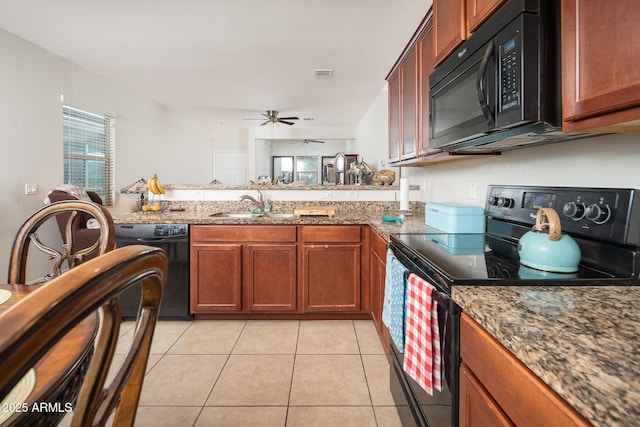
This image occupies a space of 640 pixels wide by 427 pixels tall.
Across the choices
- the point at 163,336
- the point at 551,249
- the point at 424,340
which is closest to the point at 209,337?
the point at 163,336

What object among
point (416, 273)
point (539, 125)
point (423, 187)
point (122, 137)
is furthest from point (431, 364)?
point (122, 137)

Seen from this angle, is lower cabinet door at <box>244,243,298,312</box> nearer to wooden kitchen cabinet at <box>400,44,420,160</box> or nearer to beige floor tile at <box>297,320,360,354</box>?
beige floor tile at <box>297,320,360,354</box>

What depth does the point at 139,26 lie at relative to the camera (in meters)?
2.62

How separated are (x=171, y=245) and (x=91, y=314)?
226cm

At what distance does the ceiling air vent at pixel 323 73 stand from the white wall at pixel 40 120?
9.64 feet

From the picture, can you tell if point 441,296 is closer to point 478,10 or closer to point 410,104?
point 478,10

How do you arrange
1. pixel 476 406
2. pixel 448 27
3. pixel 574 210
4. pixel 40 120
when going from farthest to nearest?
1. pixel 40 120
2. pixel 448 27
3. pixel 574 210
4. pixel 476 406

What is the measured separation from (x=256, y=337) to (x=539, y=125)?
7.03ft

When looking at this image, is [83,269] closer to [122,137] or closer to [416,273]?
[416,273]

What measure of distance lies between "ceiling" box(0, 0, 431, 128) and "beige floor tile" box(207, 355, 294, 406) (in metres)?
2.54

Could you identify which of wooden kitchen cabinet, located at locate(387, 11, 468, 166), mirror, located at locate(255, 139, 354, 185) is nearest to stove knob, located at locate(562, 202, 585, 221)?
wooden kitchen cabinet, located at locate(387, 11, 468, 166)

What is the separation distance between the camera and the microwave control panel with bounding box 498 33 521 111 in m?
0.94

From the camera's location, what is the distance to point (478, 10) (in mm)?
1186

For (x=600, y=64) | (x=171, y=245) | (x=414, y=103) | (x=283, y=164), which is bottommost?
(x=171, y=245)
